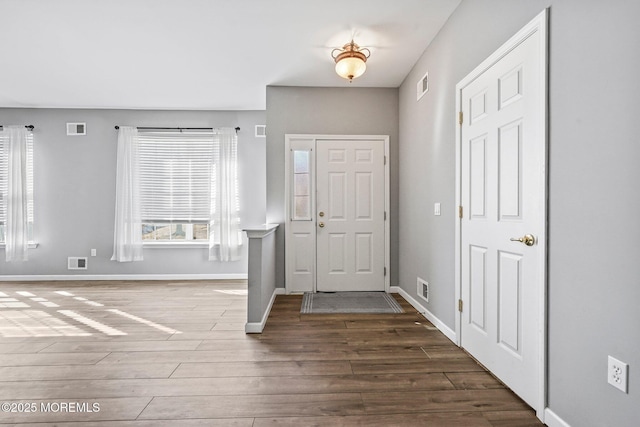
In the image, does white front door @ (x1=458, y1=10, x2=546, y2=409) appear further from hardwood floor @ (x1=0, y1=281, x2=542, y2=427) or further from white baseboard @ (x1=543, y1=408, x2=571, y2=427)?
hardwood floor @ (x1=0, y1=281, x2=542, y2=427)

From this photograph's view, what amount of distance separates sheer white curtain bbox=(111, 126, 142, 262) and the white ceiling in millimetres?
690

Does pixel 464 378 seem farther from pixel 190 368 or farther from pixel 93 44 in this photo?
pixel 93 44

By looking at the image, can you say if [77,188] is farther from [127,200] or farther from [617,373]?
[617,373]

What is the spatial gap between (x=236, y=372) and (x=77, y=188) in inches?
183

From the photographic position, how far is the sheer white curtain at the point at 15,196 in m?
5.00

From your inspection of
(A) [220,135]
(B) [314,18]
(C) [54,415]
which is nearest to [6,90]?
(A) [220,135]

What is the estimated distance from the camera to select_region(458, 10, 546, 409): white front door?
1723 mm

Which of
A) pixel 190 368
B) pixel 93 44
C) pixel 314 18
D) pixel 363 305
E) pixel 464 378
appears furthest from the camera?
Result: pixel 363 305

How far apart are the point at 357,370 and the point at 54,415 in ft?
5.61

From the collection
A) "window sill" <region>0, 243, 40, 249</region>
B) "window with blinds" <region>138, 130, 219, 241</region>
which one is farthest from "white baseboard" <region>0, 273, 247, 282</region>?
"window with blinds" <region>138, 130, 219, 241</region>

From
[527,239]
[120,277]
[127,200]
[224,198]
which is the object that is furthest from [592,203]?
[120,277]

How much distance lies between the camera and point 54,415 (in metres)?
1.73

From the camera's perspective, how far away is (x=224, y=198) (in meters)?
5.09

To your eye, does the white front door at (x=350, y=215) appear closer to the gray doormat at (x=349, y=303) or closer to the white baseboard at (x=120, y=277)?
the gray doormat at (x=349, y=303)
